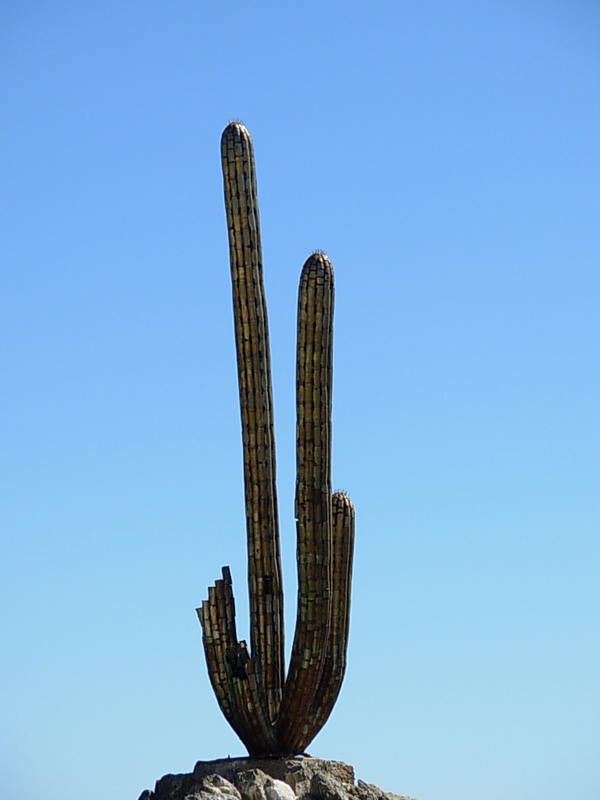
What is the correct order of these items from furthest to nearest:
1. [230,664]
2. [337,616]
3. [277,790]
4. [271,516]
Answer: [337,616]
[271,516]
[230,664]
[277,790]

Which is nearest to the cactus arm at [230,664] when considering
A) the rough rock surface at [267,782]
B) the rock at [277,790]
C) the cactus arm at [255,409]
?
the cactus arm at [255,409]

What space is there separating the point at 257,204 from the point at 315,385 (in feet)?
5.98

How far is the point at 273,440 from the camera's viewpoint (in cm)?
1641

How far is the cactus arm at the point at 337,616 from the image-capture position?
16.5 m

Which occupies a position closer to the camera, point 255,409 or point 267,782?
point 267,782

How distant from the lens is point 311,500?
53.4 ft

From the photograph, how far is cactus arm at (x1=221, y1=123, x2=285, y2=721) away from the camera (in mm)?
16188

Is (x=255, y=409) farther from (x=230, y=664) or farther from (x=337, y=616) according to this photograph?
(x=230, y=664)

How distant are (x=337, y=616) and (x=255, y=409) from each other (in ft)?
7.04

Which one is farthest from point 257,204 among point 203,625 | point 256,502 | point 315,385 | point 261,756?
point 261,756

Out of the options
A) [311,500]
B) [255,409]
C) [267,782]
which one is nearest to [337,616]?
[311,500]

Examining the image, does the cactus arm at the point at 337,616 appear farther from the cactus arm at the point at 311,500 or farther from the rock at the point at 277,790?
the rock at the point at 277,790

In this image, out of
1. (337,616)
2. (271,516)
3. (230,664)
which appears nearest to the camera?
(230,664)

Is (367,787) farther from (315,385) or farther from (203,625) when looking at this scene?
(315,385)
